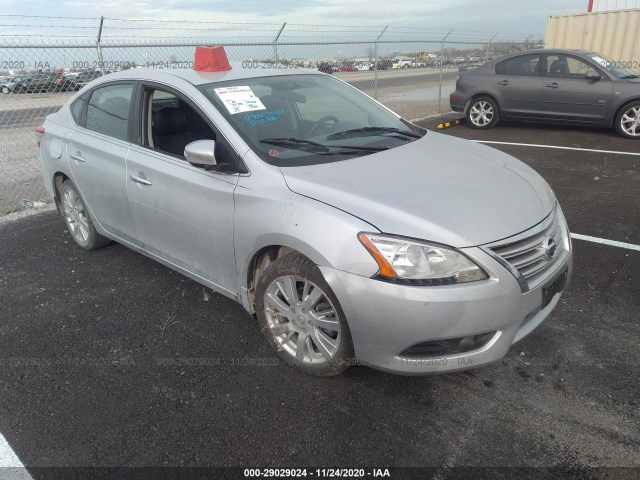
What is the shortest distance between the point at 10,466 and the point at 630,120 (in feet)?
33.3

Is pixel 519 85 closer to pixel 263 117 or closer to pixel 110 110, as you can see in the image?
pixel 263 117

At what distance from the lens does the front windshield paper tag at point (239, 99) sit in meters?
3.10

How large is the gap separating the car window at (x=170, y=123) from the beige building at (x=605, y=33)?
541 inches

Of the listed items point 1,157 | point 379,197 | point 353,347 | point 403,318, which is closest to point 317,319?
point 353,347

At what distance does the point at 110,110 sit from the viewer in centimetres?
390

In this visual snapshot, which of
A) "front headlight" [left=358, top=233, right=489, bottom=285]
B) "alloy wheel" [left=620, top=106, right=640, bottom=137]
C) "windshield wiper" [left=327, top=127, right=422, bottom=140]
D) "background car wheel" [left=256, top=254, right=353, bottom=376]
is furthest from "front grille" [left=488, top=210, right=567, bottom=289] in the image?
"alloy wheel" [left=620, top=106, right=640, bottom=137]

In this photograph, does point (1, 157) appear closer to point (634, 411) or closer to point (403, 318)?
point (403, 318)

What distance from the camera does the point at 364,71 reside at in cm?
1162

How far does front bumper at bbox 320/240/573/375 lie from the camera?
2197 millimetres

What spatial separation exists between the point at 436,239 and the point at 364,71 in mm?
10216

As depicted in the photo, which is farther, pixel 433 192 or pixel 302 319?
pixel 302 319

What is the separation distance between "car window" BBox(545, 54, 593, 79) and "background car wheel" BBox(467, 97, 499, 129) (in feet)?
3.98

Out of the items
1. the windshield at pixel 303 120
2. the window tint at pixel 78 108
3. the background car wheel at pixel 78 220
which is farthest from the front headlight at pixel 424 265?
the window tint at pixel 78 108

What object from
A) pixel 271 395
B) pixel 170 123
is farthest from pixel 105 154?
pixel 271 395
